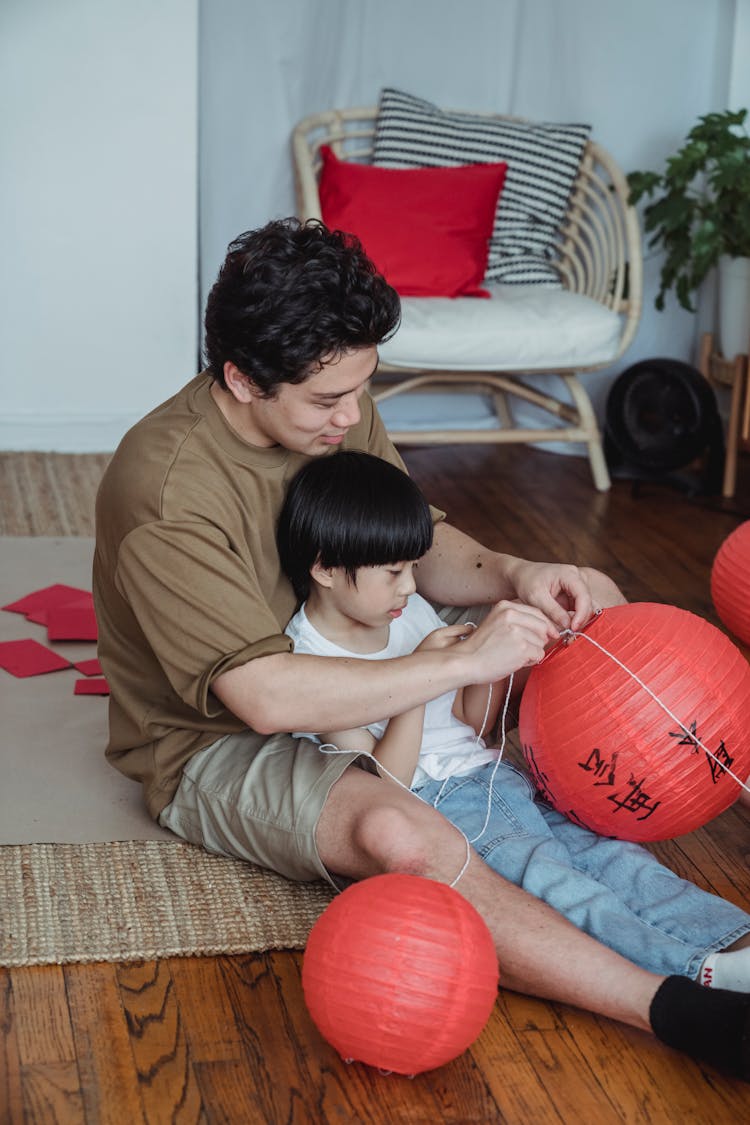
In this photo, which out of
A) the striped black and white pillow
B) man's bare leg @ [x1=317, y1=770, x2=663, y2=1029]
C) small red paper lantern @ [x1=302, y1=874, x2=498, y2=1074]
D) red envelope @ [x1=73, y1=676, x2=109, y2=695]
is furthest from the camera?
the striped black and white pillow

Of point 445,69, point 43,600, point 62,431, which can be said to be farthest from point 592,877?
point 445,69

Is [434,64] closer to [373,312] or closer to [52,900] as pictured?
[373,312]

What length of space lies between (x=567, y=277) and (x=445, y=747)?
2.47m

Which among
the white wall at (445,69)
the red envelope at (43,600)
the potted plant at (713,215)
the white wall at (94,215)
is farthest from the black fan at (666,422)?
the red envelope at (43,600)

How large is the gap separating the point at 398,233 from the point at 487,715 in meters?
2.18

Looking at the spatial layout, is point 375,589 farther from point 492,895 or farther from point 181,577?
point 492,895

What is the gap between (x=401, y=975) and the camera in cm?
133

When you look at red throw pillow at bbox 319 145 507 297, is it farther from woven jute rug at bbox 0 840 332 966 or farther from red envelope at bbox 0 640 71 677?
woven jute rug at bbox 0 840 332 966

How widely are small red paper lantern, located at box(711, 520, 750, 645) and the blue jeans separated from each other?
2.60 ft

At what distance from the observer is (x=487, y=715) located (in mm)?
1872

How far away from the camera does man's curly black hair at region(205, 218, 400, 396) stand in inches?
62.4

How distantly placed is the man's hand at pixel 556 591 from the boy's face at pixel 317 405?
0.35 metres

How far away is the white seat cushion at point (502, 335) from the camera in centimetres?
348

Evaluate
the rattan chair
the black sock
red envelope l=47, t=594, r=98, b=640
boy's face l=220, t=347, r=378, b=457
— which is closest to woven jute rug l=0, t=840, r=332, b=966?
the black sock
